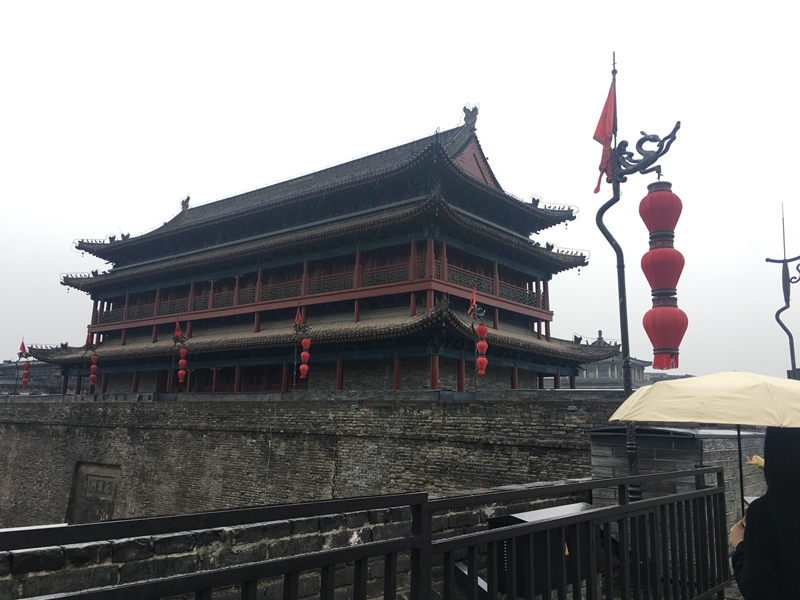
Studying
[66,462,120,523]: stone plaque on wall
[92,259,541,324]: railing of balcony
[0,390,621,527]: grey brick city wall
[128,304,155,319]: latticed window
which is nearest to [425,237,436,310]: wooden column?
[92,259,541,324]: railing of balcony

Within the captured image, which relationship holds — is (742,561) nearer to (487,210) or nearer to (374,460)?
(374,460)

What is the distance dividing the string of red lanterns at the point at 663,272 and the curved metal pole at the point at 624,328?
32cm

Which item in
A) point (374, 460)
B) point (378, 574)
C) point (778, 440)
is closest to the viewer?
point (778, 440)

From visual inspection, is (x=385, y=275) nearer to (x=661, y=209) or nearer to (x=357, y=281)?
(x=357, y=281)

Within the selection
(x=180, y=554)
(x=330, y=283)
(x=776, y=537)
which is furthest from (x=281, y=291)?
(x=776, y=537)

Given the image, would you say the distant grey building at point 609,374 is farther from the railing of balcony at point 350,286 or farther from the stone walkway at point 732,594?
the stone walkway at point 732,594

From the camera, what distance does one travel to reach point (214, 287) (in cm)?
2258

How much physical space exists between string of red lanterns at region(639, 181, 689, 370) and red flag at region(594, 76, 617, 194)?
75 centimetres

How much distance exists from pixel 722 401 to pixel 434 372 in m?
12.0

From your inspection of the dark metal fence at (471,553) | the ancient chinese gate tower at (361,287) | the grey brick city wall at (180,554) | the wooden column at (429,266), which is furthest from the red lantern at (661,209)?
the wooden column at (429,266)

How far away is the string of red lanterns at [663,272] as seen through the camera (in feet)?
18.2

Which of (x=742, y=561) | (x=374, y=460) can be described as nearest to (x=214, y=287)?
(x=374, y=460)

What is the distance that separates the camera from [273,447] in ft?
46.5

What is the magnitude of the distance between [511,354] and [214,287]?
12747 mm
